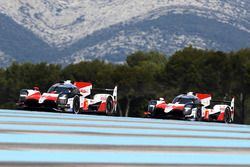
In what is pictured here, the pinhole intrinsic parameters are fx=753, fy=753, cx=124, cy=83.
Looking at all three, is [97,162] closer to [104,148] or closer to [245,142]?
[104,148]

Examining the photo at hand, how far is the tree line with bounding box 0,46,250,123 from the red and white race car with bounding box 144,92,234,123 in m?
32.2

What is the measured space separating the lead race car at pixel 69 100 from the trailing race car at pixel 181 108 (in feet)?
5.66

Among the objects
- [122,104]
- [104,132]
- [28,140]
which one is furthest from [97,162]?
[122,104]

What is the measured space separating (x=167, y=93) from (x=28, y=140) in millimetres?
60160

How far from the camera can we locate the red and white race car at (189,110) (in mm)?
30484

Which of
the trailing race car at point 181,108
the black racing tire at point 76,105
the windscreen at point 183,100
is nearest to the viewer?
the black racing tire at point 76,105

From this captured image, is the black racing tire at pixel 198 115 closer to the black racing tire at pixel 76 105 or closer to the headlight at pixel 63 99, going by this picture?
the black racing tire at pixel 76 105

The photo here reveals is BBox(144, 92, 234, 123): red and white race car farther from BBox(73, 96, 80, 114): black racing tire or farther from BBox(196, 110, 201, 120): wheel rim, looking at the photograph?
BBox(73, 96, 80, 114): black racing tire

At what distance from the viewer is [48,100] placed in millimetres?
28891

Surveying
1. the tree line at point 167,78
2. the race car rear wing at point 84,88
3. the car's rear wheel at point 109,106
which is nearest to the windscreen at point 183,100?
the car's rear wheel at point 109,106

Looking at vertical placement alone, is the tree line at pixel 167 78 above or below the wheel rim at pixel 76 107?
above

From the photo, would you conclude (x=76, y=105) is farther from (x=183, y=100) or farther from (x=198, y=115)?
(x=183, y=100)

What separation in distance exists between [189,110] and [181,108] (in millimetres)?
658

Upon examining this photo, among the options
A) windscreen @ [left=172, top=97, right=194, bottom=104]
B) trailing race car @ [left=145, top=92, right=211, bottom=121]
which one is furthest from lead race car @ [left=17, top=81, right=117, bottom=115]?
windscreen @ [left=172, top=97, right=194, bottom=104]
